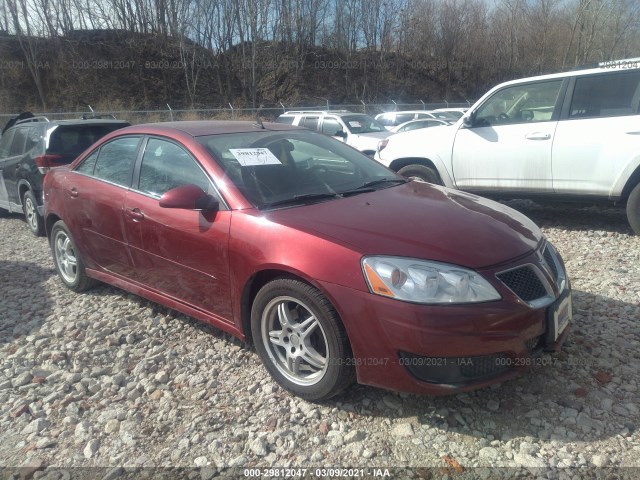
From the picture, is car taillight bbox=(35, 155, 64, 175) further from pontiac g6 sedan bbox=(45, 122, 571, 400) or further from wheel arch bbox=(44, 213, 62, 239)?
pontiac g6 sedan bbox=(45, 122, 571, 400)

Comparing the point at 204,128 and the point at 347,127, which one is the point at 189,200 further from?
the point at 347,127

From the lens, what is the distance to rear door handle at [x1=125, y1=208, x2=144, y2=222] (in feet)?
12.1

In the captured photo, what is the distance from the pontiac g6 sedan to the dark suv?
339cm

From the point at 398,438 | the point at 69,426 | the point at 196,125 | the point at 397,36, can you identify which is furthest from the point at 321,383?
the point at 397,36

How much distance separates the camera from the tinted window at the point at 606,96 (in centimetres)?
543

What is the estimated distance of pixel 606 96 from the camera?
564 centimetres

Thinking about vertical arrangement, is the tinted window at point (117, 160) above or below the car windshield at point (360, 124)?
above

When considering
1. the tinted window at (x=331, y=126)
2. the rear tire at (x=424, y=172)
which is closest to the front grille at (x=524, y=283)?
Answer: the rear tire at (x=424, y=172)

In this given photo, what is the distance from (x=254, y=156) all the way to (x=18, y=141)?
247 inches

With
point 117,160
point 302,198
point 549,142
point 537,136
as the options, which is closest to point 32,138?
point 117,160

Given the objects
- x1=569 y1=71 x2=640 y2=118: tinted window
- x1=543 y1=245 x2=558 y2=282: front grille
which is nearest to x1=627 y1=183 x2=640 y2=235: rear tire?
x1=569 y1=71 x2=640 y2=118: tinted window

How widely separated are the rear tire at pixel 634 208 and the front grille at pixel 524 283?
3.45 meters

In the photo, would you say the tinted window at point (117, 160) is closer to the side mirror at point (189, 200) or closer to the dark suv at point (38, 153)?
the side mirror at point (189, 200)

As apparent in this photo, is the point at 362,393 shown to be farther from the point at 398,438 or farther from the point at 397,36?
the point at 397,36
